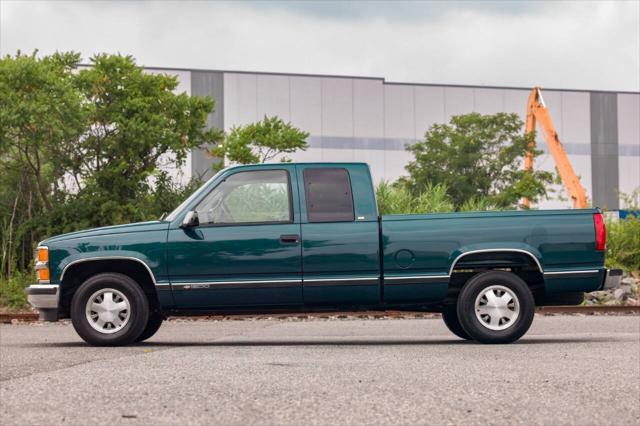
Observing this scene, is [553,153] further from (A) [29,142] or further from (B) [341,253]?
(B) [341,253]

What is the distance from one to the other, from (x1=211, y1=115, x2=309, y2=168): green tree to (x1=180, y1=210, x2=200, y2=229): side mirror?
13655mm

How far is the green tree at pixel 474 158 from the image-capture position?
Result: 4953 cm

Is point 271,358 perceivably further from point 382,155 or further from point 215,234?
point 382,155

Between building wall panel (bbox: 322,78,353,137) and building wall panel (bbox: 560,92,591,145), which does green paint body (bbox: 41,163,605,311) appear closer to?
building wall panel (bbox: 322,78,353,137)

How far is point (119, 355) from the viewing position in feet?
29.0

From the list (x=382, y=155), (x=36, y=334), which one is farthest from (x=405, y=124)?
(x=36, y=334)

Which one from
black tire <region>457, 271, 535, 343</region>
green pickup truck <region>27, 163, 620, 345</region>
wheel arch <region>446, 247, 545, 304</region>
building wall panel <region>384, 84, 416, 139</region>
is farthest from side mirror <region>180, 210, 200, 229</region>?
building wall panel <region>384, 84, 416, 139</region>

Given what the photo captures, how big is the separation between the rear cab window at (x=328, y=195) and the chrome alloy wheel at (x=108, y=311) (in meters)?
2.13

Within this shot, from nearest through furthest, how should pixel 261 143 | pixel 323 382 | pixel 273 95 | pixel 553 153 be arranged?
pixel 323 382
pixel 261 143
pixel 553 153
pixel 273 95

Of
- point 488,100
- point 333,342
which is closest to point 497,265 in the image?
point 333,342

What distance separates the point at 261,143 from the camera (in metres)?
24.2

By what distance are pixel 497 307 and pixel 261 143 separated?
14.8 m

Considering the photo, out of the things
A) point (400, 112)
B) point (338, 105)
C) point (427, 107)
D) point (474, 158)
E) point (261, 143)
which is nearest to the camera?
point (261, 143)

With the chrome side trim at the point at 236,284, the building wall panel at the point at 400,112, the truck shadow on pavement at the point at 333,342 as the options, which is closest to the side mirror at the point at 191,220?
the chrome side trim at the point at 236,284
